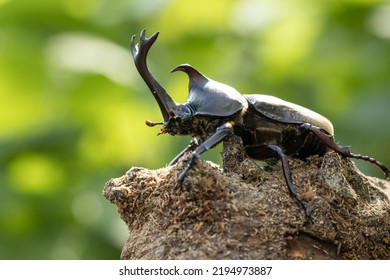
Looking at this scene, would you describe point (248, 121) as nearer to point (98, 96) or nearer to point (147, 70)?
point (147, 70)

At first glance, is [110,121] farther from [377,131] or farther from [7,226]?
[377,131]

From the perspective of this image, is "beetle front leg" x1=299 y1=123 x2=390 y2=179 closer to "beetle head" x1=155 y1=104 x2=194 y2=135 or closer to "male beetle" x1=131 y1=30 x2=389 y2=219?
"male beetle" x1=131 y1=30 x2=389 y2=219

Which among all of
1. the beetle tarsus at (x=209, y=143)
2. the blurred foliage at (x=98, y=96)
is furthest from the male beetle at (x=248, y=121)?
the blurred foliage at (x=98, y=96)

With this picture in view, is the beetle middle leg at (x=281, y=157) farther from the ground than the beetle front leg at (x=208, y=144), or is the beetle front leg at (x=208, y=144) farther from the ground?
the beetle front leg at (x=208, y=144)

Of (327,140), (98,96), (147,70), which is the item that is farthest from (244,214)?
(98,96)

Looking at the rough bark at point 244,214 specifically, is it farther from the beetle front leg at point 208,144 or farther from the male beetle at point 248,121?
the male beetle at point 248,121
